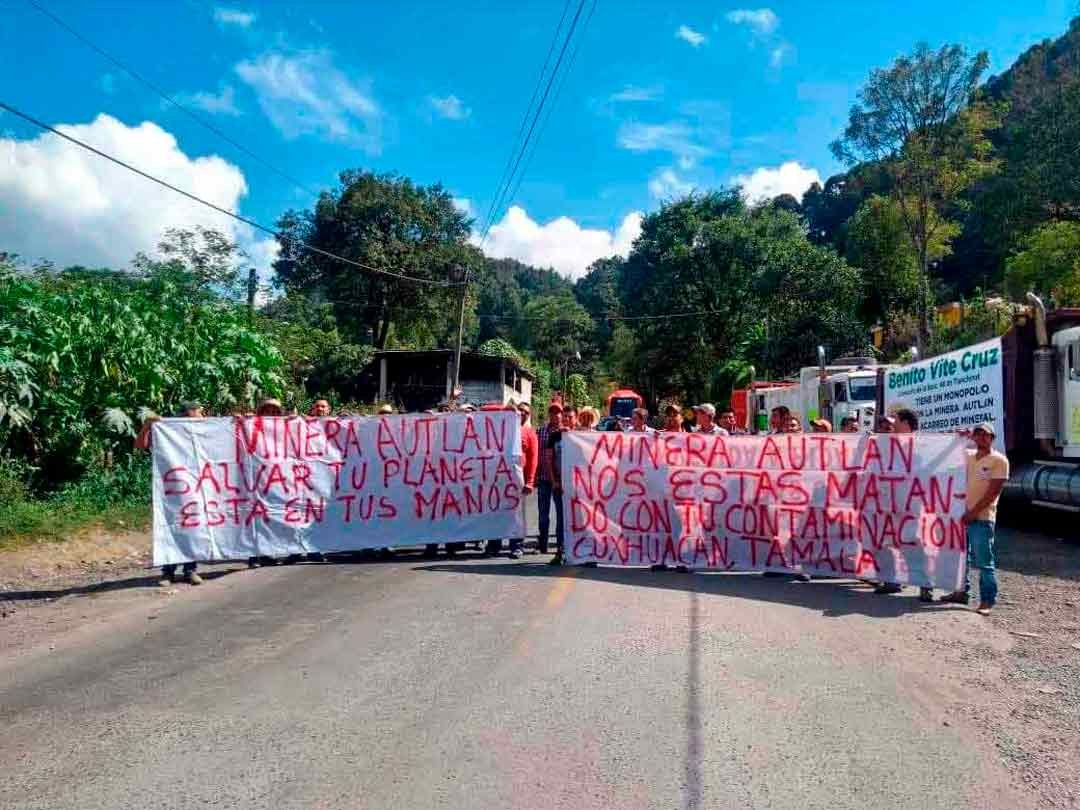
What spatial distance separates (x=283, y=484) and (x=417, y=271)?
40354 millimetres

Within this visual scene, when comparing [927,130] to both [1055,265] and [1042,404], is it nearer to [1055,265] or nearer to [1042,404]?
[1055,265]

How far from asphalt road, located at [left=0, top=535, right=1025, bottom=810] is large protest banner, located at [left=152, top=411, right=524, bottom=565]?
198 cm

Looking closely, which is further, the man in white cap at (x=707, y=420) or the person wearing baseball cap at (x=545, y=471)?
the person wearing baseball cap at (x=545, y=471)

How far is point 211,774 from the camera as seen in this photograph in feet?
13.5

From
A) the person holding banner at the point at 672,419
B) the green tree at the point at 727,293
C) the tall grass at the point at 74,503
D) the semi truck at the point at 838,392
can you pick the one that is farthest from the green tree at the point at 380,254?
the person holding banner at the point at 672,419

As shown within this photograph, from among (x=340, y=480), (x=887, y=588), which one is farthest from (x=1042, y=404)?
(x=340, y=480)

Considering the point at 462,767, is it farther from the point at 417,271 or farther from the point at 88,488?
the point at 417,271

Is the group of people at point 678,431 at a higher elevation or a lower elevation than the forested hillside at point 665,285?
lower

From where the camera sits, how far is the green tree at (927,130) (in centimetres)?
3909

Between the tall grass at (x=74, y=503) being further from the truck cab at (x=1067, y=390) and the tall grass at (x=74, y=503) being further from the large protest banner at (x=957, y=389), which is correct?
the truck cab at (x=1067, y=390)

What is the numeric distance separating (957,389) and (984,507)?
783 centimetres

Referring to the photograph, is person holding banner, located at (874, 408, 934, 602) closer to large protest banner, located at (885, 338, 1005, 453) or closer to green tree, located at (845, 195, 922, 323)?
large protest banner, located at (885, 338, 1005, 453)

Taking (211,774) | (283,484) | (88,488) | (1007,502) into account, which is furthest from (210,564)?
(1007,502)

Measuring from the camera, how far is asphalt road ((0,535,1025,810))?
397 centimetres
